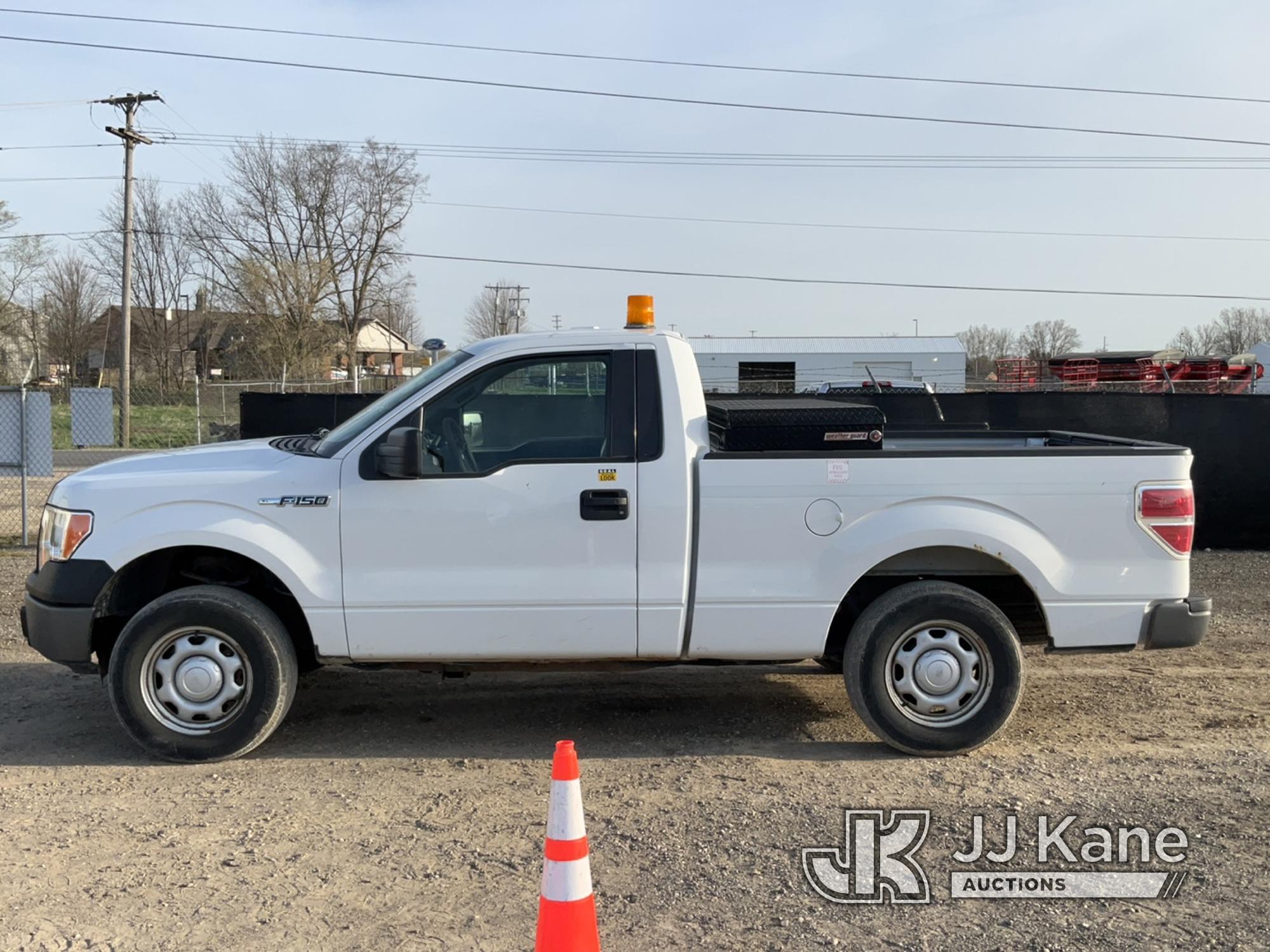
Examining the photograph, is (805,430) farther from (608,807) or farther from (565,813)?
(565,813)

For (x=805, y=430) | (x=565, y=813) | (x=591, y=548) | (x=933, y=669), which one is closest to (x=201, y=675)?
(x=591, y=548)

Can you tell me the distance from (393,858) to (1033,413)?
9.10 m

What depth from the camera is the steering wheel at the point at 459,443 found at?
5047mm

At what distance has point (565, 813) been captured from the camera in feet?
9.91

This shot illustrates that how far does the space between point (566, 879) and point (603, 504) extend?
2203 millimetres

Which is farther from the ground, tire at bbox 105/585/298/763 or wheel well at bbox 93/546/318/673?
wheel well at bbox 93/546/318/673

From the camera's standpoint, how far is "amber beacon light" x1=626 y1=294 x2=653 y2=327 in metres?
5.43

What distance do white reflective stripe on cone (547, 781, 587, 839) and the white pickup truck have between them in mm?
1972

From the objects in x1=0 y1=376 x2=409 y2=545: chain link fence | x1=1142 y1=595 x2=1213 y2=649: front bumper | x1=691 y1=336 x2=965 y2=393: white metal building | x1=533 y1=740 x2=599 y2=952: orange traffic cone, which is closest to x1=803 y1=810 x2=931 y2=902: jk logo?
x1=533 y1=740 x2=599 y2=952: orange traffic cone

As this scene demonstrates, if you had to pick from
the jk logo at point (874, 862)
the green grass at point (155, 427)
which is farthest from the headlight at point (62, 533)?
the green grass at point (155, 427)

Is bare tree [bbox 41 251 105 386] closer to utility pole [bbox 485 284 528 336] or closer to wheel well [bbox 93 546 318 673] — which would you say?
utility pole [bbox 485 284 528 336]

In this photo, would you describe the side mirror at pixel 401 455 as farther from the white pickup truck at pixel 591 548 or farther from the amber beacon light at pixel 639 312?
the amber beacon light at pixel 639 312

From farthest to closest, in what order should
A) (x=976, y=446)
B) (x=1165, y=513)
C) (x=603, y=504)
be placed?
1. (x=976, y=446)
2. (x=1165, y=513)
3. (x=603, y=504)

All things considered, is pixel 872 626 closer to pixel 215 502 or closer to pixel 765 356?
pixel 215 502
